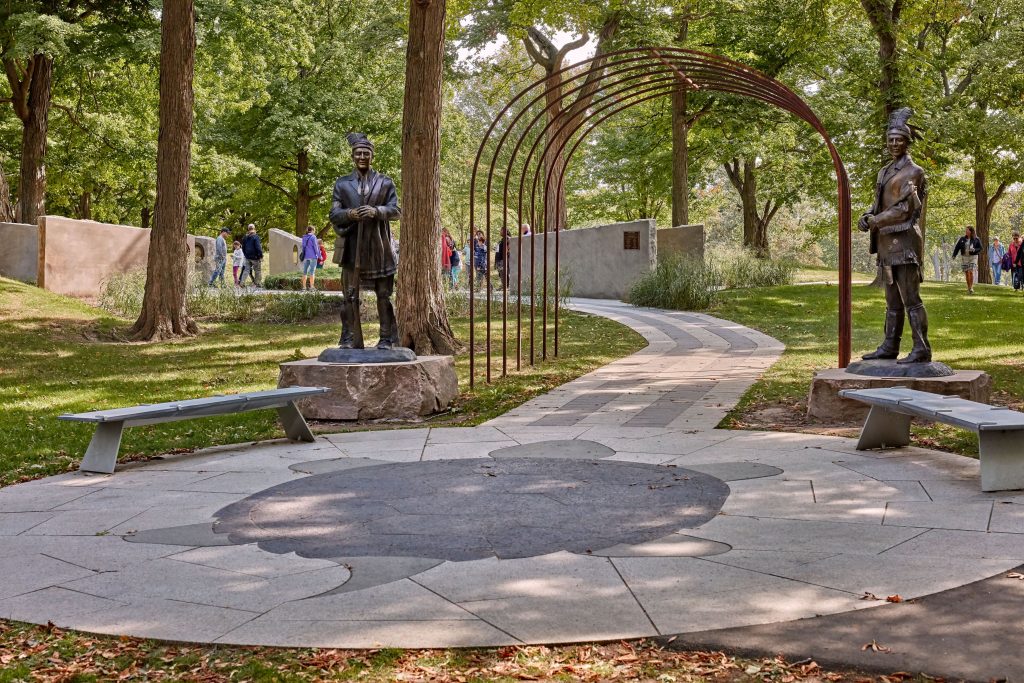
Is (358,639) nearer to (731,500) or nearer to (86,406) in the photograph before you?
(731,500)

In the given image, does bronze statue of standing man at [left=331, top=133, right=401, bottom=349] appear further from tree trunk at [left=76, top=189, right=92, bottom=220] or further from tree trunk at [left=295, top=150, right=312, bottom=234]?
tree trunk at [left=76, top=189, right=92, bottom=220]

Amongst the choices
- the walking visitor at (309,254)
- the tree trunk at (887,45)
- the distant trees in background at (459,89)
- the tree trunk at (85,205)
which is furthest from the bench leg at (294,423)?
the tree trunk at (85,205)

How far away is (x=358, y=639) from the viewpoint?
3.79 m

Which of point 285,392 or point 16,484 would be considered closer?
point 16,484

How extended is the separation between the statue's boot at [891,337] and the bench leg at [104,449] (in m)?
6.40

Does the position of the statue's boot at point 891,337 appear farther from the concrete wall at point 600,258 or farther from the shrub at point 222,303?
the concrete wall at point 600,258

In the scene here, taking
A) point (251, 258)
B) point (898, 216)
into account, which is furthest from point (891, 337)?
point (251, 258)

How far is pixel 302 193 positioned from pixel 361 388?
103 feet

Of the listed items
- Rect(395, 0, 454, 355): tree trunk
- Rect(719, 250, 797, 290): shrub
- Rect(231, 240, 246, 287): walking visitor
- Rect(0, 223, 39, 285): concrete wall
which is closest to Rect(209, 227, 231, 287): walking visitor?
Rect(231, 240, 246, 287): walking visitor

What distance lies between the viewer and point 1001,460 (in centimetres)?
593

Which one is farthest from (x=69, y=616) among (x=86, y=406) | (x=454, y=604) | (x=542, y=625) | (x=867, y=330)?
(x=867, y=330)

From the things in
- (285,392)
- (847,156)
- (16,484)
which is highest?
(847,156)

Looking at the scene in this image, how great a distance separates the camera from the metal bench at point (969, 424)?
19.3 ft

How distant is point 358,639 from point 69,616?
4.19 feet
